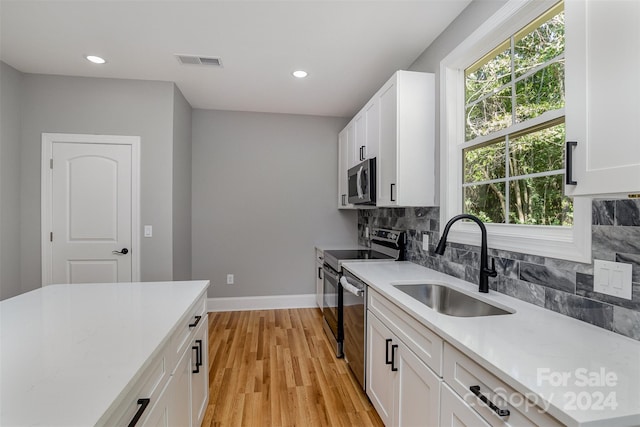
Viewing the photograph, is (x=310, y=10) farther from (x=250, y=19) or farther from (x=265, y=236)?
(x=265, y=236)

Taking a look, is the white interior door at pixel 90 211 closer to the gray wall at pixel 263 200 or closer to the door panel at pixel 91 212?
the door panel at pixel 91 212

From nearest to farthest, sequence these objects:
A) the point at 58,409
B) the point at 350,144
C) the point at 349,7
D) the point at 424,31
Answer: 1. the point at 58,409
2. the point at 349,7
3. the point at 424,31
4. the point at 350,144

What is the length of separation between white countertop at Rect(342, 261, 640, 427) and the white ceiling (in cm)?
188

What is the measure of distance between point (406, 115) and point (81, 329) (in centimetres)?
224

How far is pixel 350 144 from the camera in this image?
3.49m

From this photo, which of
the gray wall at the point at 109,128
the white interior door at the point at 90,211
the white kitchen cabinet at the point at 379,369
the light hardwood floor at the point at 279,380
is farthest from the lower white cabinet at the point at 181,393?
the white interior door at the point at 90,211

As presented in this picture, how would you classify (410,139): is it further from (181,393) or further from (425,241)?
(181,393)

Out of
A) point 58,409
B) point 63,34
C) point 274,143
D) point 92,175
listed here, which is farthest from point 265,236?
point 58,409

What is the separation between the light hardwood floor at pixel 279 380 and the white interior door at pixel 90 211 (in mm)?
1320

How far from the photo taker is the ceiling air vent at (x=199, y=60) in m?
2.59

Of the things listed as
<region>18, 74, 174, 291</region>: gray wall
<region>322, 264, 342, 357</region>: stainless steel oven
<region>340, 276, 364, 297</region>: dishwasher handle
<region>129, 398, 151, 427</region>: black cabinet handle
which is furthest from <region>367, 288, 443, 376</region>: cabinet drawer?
<region>18, 74, 174, 291</region>: gray wall

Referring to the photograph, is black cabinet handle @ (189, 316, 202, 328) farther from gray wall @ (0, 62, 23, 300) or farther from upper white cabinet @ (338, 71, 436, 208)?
gray wall @ (0, 62, 23, 300)

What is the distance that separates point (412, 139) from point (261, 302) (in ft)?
Result: 9.51

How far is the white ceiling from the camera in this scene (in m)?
1.96
